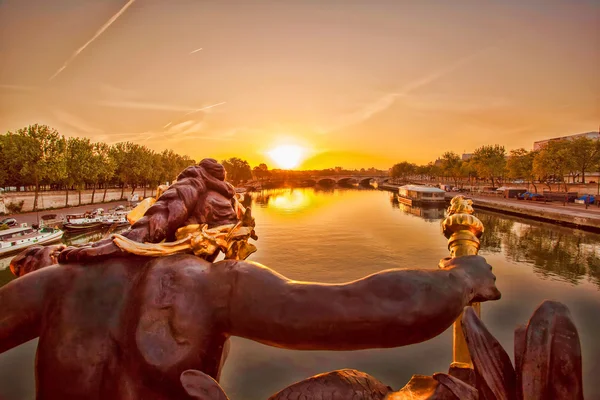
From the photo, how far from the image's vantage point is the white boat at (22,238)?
2006 centimetres

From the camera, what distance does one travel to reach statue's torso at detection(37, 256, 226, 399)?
1.51 metres

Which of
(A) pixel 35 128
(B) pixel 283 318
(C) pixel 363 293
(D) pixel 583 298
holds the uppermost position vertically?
(A) pixel 35 128

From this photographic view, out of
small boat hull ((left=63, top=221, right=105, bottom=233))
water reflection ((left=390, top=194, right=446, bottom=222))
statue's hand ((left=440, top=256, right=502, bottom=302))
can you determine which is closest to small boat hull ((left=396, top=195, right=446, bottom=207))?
water reflection ((left=390, top=194, right=446, bottom=222))

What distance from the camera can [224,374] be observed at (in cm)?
1032

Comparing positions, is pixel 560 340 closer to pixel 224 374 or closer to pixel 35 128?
pixel 224 374

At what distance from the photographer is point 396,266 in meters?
22.1

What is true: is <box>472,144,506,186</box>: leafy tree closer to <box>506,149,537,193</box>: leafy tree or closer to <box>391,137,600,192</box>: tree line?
<box>391,137,600,192</box>: tree line

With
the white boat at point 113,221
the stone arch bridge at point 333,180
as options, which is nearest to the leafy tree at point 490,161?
the white boat at point 113,221

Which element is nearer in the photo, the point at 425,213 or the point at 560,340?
the point at 560,340

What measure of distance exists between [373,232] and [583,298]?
17781mm

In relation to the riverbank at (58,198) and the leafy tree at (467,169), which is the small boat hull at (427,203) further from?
the riverbank at (58,198)

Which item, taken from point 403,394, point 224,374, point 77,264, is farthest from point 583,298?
point 77,264

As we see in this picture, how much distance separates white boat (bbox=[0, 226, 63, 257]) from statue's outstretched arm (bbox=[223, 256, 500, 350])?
2474 cm

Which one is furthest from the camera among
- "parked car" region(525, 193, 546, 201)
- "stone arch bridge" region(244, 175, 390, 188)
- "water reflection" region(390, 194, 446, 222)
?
"stone arch bridge" region(244, 175, 390, 188)
